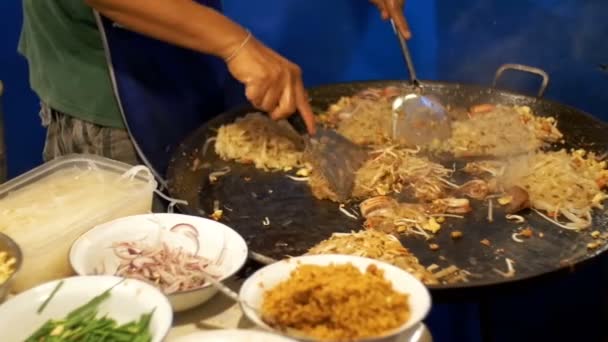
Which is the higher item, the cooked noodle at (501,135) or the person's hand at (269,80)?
the person's hand at (269,80)

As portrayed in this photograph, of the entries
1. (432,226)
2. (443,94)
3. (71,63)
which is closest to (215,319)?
(432,226)

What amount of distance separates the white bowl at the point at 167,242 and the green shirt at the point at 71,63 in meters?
0.87

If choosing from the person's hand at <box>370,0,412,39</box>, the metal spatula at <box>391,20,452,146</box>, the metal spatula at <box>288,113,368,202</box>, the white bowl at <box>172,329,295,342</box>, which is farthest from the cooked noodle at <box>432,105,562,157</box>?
the white bowl at <box>172,329,295,342</box>

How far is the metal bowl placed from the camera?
1450 millimetres

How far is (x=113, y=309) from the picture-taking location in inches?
55.6

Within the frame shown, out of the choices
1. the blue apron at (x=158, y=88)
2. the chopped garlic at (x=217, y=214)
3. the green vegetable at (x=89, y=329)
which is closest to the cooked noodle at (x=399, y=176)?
the chopped garlic at (x=217, y=214)

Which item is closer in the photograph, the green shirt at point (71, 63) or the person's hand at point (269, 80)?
the person's hand at point (269, 80)

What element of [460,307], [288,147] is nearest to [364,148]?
[288,147]

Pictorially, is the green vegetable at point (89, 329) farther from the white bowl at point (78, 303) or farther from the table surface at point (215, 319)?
the table surface at point (215, 319)

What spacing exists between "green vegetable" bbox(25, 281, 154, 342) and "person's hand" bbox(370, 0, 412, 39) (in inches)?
72.6

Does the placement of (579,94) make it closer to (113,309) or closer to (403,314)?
(403,314)

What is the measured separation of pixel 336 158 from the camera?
7.56 feet

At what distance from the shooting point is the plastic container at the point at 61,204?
5.27 feet

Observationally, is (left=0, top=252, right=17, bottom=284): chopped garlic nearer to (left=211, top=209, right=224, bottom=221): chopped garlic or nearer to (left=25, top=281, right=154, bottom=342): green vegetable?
(left=25, top=281, right=154, bottom=342): green vegetable
